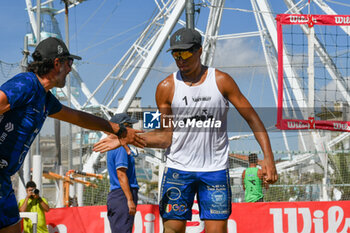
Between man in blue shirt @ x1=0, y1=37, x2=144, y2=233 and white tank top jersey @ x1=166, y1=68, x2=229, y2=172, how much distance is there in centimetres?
123

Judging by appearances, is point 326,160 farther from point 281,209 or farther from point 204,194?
point 204,194

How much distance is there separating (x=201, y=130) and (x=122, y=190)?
2019mm

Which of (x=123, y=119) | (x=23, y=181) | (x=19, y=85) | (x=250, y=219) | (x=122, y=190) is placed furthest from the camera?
(x=250, y=219)

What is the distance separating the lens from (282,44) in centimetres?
1244

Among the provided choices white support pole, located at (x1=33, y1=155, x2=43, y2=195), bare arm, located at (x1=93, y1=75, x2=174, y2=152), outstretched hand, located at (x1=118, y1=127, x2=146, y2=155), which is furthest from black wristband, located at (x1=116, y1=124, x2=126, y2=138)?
white support pole, located at (x1=33, y1=155, x2=43, y2=195)

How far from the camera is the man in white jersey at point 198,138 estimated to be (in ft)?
16.2

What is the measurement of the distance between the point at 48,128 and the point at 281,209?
4.72 meters

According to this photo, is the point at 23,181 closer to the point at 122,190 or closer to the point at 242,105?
the point at 122,190

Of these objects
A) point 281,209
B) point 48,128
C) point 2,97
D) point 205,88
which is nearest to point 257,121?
point 205,88

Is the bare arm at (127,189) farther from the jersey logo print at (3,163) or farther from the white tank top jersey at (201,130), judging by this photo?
the jersey logo print at (3,163)

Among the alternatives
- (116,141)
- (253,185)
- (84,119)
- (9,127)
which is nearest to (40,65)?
(9,127)

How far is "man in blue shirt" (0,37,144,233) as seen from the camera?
3645 mm

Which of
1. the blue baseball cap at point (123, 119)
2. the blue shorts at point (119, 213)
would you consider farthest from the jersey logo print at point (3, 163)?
the blue shorts at point (119, 213)

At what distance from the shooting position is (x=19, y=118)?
370 centimetres
